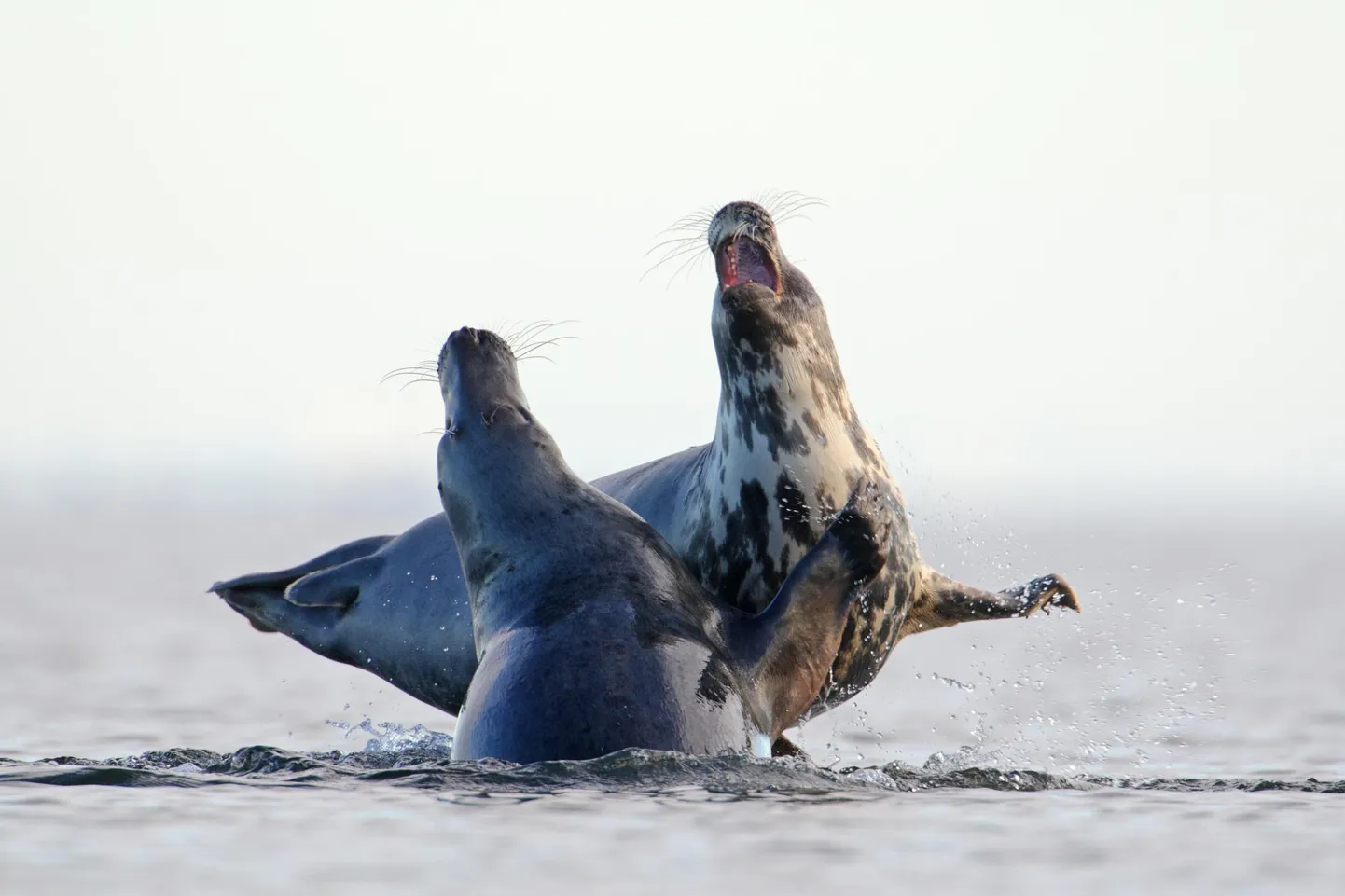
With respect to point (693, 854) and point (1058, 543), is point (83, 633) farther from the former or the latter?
point (1058, 543)

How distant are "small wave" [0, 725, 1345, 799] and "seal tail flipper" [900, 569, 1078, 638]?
789mm

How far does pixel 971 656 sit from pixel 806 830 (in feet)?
66.6

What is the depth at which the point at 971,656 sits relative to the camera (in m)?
27.6

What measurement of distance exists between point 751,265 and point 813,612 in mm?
2312

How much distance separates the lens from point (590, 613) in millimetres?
8969

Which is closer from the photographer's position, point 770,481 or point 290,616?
point 770,481

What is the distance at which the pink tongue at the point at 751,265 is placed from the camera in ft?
35.4

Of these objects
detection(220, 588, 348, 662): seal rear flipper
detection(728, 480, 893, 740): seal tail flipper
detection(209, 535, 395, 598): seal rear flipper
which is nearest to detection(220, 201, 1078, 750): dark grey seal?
detection(728, 480, 893, 740): seal tail flipper

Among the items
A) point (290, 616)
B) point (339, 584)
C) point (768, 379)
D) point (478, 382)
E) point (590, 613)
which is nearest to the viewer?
point (590, 613)

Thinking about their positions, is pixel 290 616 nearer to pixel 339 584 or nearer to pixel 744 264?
pixel 339 584

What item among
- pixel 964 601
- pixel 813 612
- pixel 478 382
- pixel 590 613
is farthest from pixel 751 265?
pixel 590 613

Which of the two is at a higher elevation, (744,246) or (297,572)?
(744,246)

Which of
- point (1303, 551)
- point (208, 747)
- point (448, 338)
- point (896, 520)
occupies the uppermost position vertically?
point (1303, 551)

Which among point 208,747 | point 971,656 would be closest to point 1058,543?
point 971,656
